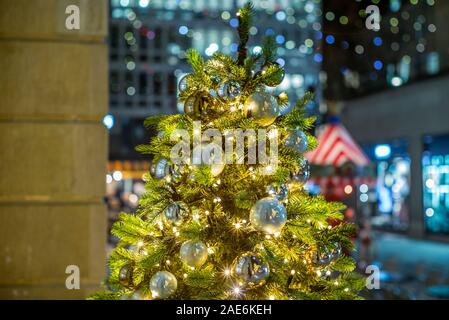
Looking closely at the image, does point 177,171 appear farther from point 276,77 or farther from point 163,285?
Answer: point 276,77

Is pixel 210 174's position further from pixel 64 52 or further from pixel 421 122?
pixel 421 122

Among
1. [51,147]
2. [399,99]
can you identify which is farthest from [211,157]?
[399,99]

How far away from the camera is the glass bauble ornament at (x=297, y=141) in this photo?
3.22 metres

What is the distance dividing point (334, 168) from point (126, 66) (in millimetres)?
39566

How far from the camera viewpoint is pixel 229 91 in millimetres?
3180

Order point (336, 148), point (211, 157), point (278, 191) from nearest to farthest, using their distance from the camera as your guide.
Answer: point (211, 157), point (278, 191), point (336, 148)

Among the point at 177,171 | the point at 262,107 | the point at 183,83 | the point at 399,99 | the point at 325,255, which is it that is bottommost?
the point at 325,255

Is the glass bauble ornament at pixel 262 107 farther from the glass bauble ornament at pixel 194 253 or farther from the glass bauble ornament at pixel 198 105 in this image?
the glass bauble ornament at pixel 194 253

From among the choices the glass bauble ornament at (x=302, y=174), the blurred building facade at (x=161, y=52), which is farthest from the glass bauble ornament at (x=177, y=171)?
the blurred building facade at (x=161, y=52)

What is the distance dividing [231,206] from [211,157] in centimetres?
33

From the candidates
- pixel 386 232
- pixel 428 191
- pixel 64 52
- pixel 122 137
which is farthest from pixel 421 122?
pixel 122 137

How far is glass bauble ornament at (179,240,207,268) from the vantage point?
9.77ft

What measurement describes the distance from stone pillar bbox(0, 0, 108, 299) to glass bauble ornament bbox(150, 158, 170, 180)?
153 cm
